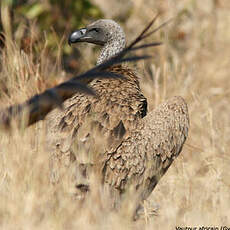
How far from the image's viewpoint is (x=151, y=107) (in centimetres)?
670

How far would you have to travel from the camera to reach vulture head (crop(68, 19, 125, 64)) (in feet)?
18.8

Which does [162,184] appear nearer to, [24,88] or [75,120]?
[75,120]

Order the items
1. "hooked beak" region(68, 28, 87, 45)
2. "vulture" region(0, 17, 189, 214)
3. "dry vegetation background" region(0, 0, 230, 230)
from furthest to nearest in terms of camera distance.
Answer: "hooked beak" region(68, 28, 87, 45)
"vulture" region(0, 17, 189, 214)
"dry vegetation background" region(0, 0, 230, 230)

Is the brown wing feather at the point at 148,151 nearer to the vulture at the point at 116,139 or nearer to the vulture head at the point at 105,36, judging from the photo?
the vulture at the point at 116,139

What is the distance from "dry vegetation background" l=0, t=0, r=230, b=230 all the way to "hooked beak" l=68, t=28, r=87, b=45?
1.31 feet

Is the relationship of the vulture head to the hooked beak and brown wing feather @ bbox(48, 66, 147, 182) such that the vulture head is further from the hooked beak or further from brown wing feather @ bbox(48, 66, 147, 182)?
brown wing feather @ bbox(48, 66, 147, 182)

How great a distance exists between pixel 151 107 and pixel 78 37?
53.8 inches

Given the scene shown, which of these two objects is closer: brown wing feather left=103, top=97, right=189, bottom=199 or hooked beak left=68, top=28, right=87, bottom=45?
brown wing feather left=103, top=97, right=189, bottom=199

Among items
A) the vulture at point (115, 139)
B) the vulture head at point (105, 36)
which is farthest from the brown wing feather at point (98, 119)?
the vulture head at point (105, 36)

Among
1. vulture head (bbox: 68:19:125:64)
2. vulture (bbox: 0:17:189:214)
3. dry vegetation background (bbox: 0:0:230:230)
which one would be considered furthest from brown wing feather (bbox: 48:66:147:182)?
vulture head (bbox: 68:19:125:64)

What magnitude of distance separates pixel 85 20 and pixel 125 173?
412 centimetres

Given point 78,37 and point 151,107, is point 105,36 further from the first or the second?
point 151,107

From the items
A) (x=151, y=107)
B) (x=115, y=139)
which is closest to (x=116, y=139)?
(x=115, y=139)

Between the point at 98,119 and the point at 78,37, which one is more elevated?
the point at 78,37
